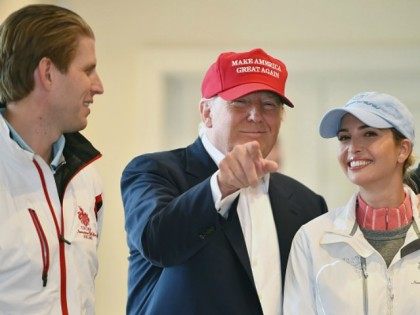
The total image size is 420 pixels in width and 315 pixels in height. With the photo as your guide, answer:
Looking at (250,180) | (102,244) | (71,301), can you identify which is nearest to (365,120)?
(250,180)

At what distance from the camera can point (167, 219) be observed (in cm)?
159

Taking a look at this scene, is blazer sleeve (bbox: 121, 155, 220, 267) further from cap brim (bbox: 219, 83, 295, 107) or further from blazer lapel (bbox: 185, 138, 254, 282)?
cap brim (bbox: 219, 83, 295, 107)

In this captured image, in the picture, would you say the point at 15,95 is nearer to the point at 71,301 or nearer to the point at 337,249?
the point at 71,301

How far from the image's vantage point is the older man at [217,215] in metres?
1.59

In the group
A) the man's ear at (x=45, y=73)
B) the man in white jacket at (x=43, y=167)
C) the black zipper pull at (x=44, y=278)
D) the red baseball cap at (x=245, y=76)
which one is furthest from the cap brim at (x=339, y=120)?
the black zipper pull at (x=44, y=278)

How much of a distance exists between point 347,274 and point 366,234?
14 centimetres

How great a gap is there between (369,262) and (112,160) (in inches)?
82.3

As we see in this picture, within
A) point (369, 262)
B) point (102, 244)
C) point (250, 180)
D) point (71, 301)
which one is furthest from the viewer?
point (102, 244)

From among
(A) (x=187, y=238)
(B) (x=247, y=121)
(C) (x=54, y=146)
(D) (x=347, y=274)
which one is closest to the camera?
(A) (x=187, y=238)

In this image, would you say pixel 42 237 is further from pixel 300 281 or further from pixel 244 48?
pixel 244 48

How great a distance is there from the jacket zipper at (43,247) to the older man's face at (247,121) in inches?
25.3

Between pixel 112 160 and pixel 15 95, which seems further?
pixel 112 160

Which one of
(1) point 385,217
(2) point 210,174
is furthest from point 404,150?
(2) point 210,174

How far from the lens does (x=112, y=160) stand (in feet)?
12.0
